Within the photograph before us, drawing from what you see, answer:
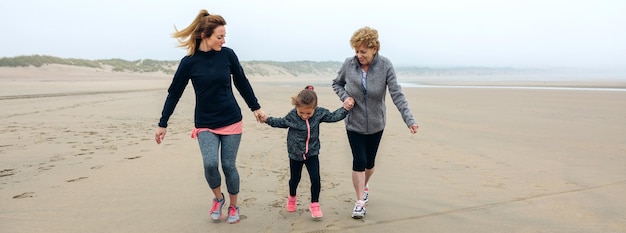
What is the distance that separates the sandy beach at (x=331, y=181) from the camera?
145 inches

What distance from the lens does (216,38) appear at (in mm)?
3453

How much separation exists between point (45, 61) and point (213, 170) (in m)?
45.4

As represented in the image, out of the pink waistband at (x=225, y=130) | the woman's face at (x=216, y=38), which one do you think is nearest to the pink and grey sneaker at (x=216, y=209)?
the pink waistband at (x=225, y=130)

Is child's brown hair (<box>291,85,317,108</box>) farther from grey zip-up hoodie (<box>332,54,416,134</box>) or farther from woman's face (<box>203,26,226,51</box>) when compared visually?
woman's face (<box>203,26,226,51</box>)

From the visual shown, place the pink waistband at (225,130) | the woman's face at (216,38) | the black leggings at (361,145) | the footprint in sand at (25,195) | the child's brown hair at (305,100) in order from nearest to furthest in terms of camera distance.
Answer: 1. the woman's face at (216,38)
2. the pink waistband at (225,130)
3. the child's brown hair at (305,100)
4. the black leggings at (361,145)
5. the footprint in sand at (25,195)

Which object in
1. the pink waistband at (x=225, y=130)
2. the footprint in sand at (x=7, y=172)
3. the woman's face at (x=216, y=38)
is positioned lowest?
the footprint in sand at (x=7, y=172)

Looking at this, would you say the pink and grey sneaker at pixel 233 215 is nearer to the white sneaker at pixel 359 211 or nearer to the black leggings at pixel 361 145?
the white sneaker at pixel 359 211

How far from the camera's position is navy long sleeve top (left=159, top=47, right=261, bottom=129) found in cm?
348

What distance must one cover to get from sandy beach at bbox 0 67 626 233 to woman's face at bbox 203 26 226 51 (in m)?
1.46

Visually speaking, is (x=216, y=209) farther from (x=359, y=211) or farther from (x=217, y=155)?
(x=359, y=211)

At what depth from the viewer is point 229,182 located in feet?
12.3

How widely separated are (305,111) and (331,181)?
1.59 metres

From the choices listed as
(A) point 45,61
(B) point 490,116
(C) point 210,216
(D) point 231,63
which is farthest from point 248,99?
(A) point 45,61

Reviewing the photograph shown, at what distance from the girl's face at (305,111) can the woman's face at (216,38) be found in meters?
0.83
